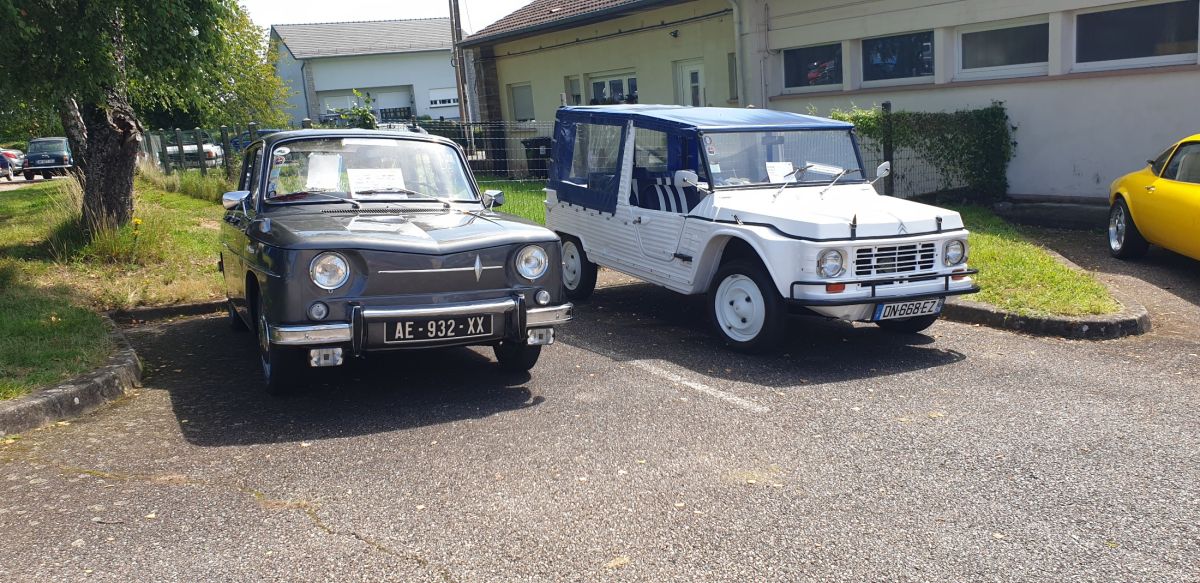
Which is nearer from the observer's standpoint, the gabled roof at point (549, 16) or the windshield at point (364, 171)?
the windshield at point (364, 171)

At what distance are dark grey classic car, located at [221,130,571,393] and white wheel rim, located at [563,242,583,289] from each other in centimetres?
244

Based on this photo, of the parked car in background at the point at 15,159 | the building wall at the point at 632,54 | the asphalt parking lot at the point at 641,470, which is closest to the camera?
the asphalt parking lot at the point at 641,470

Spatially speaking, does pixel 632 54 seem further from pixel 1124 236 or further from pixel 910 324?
pixel 910 324

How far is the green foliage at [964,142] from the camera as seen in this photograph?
13.7 meters

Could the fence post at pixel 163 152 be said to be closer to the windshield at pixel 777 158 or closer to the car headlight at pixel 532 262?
the windshield at pixel 777 158

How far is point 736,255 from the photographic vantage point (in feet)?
25.3

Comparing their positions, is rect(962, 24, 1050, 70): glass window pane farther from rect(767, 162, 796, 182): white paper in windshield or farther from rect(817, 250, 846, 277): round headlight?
rect(817, 250, 846, 277): round headlight

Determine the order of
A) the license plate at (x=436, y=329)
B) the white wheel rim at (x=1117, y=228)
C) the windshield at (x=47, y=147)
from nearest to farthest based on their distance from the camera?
the license plate at (x=436, y=329), the white wheel rim at (x=1117, y=228), the windshield at (x=47, y=147)


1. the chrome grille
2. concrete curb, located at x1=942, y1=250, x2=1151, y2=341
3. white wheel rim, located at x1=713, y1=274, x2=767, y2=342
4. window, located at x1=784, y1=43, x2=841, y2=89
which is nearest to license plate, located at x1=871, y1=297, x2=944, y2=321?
the chrome grille

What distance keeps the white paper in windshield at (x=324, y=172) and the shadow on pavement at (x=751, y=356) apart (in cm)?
220

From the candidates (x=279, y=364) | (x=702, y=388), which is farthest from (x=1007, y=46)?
(x=279, y=364)

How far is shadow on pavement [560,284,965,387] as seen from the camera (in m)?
6.85

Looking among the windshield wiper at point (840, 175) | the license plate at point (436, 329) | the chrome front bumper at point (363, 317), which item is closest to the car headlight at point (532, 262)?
the chrome front bumper at point (363, 317)

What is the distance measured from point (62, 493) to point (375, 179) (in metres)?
3.04
